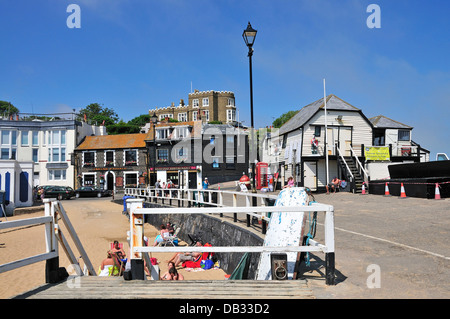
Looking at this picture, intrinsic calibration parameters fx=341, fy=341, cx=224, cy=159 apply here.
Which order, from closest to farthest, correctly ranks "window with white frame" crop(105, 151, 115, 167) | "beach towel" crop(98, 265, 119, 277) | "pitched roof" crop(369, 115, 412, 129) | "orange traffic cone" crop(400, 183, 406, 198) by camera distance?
"beach towel" crop(98, 265, 119, 277)
"orange traffic cone" crop(400, 183, 406, 198)
"pitched roof" crop(369, 115, 412, 129)
"window with white frame" crop(105, 151, 115, 167)

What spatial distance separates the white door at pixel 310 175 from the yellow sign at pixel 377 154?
15.6ft

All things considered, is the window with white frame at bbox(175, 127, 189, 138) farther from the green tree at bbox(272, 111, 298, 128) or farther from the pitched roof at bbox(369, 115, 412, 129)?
the green tree at bbox(272, 111, 298, 128)

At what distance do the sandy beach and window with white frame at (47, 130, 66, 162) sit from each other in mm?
25099

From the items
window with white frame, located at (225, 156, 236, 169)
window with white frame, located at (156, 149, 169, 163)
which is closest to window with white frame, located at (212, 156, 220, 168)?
window with white frame, located at (225, 156, 236, 169)

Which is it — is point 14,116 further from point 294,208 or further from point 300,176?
point 294,208

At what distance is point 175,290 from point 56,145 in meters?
50.7

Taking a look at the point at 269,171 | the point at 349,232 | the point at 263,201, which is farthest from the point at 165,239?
the point at 269,171

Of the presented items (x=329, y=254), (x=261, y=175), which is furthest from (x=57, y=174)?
(x=329, y=254)

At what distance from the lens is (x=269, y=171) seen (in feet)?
116

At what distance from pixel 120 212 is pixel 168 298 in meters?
23.4

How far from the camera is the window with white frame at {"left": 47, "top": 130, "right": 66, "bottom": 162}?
1914 inches

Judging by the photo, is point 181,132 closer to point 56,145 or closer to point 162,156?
point 162,156

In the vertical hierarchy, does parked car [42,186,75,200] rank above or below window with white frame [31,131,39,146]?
below

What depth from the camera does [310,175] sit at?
28484mm
